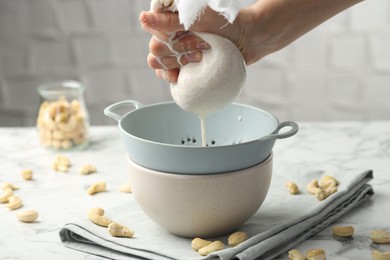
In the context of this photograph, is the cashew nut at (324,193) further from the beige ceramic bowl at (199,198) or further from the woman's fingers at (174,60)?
the woman's fingers at (174,60)

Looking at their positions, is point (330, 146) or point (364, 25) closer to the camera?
point (330, 146)

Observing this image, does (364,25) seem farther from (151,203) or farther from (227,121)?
(151,203)

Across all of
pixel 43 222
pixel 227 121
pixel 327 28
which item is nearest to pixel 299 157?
pixel 227 121

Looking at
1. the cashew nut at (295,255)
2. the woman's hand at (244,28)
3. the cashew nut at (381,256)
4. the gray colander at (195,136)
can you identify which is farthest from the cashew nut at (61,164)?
the cashew nut at (381,256)

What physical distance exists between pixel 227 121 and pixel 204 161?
0.29 m

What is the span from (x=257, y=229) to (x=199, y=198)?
0.14m

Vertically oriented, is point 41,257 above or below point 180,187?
below

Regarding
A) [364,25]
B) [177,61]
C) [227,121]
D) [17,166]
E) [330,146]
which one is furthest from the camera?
[364,25]

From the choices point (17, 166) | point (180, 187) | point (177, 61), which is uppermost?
point (177, 61)

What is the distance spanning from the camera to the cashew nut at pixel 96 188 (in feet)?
4.49

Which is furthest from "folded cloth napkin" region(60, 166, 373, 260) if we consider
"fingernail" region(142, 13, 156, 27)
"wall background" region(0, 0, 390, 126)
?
"wall background" region(0, 0, 390, 126)

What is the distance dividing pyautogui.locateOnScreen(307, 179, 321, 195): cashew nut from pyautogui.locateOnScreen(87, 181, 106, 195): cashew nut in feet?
1.35

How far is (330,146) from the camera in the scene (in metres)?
1.64

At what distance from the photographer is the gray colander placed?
1.08 metres
